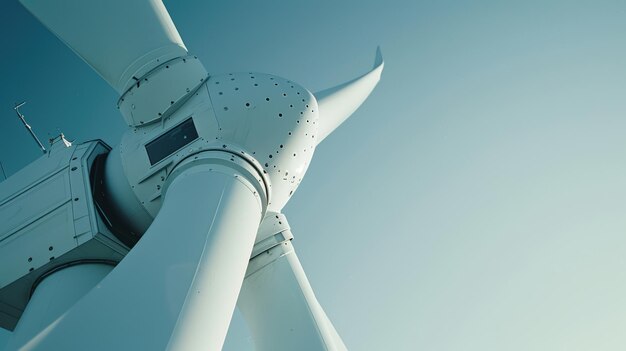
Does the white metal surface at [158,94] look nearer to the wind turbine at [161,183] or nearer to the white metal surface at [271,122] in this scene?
the wind turbine at [161,183]

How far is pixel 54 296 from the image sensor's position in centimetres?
514

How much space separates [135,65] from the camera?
650 cm

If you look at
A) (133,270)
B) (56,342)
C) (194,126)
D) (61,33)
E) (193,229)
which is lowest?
(56,342)

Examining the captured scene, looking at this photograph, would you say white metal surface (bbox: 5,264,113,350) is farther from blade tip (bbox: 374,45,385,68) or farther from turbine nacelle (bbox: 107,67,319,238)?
blade tip (bbox: 374,45,385,68)

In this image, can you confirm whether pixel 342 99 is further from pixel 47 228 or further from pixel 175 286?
pixel 175 286

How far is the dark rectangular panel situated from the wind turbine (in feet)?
0.05

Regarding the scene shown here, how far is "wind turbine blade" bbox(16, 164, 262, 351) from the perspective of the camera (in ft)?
10.1

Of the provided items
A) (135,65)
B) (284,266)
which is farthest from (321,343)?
(135,65)

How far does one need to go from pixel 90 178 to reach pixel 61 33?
1921 mm

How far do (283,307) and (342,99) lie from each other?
423 cm

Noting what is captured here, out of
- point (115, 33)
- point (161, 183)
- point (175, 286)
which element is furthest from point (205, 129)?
point (175, 286)

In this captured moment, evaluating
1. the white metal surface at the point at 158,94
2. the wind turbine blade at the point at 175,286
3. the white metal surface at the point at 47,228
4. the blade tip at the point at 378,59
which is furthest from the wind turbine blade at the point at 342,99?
the wind turbine blade at the point at 175,286

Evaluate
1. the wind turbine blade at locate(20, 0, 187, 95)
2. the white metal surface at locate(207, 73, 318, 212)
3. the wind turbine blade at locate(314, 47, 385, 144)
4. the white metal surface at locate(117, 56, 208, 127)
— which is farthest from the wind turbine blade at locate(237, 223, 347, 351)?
the wind turbine blade at locate(20, 0, 187, 95)

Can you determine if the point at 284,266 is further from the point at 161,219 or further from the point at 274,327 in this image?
the point at 161,219
